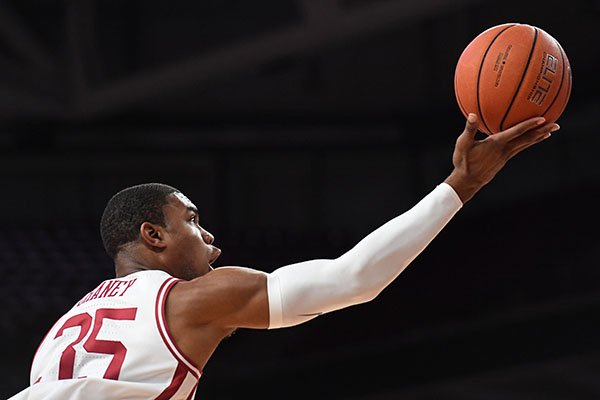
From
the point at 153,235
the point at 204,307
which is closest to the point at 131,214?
the point at 153,235

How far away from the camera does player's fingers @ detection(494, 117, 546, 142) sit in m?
2.31

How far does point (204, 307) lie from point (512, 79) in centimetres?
104

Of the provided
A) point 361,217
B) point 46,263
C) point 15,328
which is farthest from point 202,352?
point 361,217

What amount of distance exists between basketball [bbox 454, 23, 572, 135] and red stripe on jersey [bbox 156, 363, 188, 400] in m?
1.04

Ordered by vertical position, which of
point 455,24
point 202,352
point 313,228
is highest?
point 455,24

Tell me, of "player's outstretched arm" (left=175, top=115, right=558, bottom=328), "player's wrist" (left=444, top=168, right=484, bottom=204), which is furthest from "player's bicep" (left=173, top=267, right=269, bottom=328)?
"player's wrist" (left=444, top=168, right=484, bottom=204)

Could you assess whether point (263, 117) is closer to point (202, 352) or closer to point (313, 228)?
point (313, 228)

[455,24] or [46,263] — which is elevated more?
[455,24]

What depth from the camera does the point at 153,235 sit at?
245 centimetres

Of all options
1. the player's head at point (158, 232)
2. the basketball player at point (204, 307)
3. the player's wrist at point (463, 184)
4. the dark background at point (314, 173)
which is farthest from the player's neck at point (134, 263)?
the dark background at point (314, 173)

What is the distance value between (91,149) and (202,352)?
30.1 ft

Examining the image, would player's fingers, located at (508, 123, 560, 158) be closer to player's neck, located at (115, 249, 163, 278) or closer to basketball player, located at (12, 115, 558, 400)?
basketball player, located at (12, 115, 558, 400)

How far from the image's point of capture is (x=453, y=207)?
2.26 m

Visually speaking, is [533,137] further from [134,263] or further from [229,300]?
[134,263]
